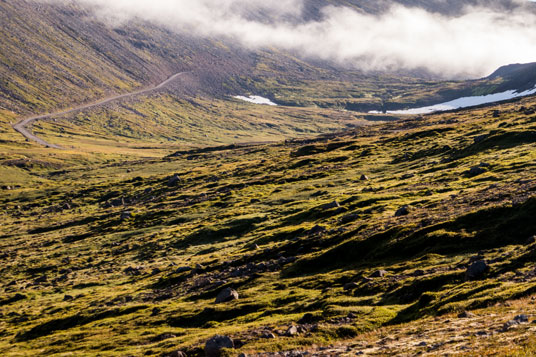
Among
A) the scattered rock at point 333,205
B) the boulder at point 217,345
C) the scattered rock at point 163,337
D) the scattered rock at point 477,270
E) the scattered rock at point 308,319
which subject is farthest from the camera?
the scattered rock at point 333,205

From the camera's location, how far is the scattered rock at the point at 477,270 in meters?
33.6

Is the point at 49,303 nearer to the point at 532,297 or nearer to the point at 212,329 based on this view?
the point at 212,329

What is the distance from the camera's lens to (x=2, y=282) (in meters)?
87.1

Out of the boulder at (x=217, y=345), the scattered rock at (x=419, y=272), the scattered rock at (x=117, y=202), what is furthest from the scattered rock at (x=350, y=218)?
the scattered rock at (x=117, y=202)

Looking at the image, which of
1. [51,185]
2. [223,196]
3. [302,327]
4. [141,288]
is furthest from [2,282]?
[51,185]

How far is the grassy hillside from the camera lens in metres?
30.2

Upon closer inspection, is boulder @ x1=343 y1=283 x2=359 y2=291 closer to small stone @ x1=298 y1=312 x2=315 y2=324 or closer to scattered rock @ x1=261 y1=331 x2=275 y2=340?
small stone @ x1=298 y1=312 x2=315 y2=324

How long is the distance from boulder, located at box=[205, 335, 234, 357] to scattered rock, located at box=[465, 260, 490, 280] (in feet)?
60.0

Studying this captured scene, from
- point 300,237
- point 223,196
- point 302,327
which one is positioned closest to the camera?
point 302,327

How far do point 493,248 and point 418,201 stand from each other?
25697 millimetres

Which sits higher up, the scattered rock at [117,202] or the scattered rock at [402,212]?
the scattered rock at [402,212]

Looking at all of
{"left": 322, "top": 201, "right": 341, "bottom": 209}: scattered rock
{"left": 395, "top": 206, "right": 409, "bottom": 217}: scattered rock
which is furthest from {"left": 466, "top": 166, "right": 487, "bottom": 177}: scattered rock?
{"left": 395, "top": 206, "right": 409, "bottom": 217}: scattered rock

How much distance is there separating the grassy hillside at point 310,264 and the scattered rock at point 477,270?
0.44 m

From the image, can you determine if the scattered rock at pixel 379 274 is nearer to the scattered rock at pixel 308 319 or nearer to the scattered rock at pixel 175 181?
the scattered rock at pixel 308 319
